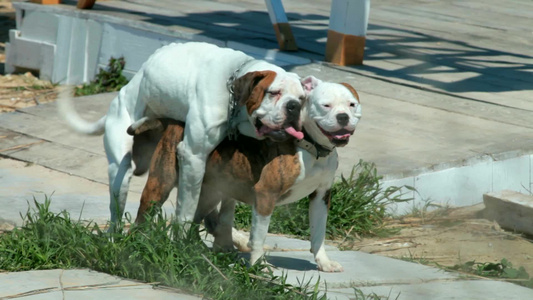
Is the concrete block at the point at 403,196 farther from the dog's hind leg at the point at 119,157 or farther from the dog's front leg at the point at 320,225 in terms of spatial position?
the dog's hind leg at the point at 119,157

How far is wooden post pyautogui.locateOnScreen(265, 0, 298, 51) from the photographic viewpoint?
370 inches

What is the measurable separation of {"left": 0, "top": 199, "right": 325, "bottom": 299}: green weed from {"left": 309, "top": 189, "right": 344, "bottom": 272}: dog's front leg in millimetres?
257

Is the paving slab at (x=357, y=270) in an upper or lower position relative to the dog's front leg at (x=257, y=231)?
lower

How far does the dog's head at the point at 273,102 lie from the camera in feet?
13.2

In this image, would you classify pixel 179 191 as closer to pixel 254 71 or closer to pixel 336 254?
pixel 254 71

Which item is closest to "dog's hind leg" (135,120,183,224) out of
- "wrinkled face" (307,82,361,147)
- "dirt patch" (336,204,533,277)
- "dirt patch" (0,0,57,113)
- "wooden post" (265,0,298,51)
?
"wrinkled face" (307,82,361,147)

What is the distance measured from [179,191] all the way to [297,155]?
66cm

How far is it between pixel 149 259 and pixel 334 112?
110 cm

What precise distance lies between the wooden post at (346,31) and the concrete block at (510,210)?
130 inches

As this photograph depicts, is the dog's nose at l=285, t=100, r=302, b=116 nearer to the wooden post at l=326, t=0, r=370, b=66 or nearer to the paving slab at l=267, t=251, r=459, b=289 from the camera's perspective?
the paving slab at l=267, t=251, r=459, b=289

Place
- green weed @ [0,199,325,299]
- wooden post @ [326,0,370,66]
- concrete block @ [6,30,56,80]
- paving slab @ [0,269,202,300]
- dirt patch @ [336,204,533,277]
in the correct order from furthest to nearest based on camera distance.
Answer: concrete block @ [6,30,56,80], wooden post @ [326,0,370,66], dirt patch @ [336,204,533,277], green weed @ [0,199,325,299], paving slab @ [0,269,202,300]

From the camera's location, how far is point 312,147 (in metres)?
4.17

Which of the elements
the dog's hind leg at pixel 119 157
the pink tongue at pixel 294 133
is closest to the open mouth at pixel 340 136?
the pink tongue at pixel 294 133

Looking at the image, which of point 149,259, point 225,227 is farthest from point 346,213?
point 149,259
